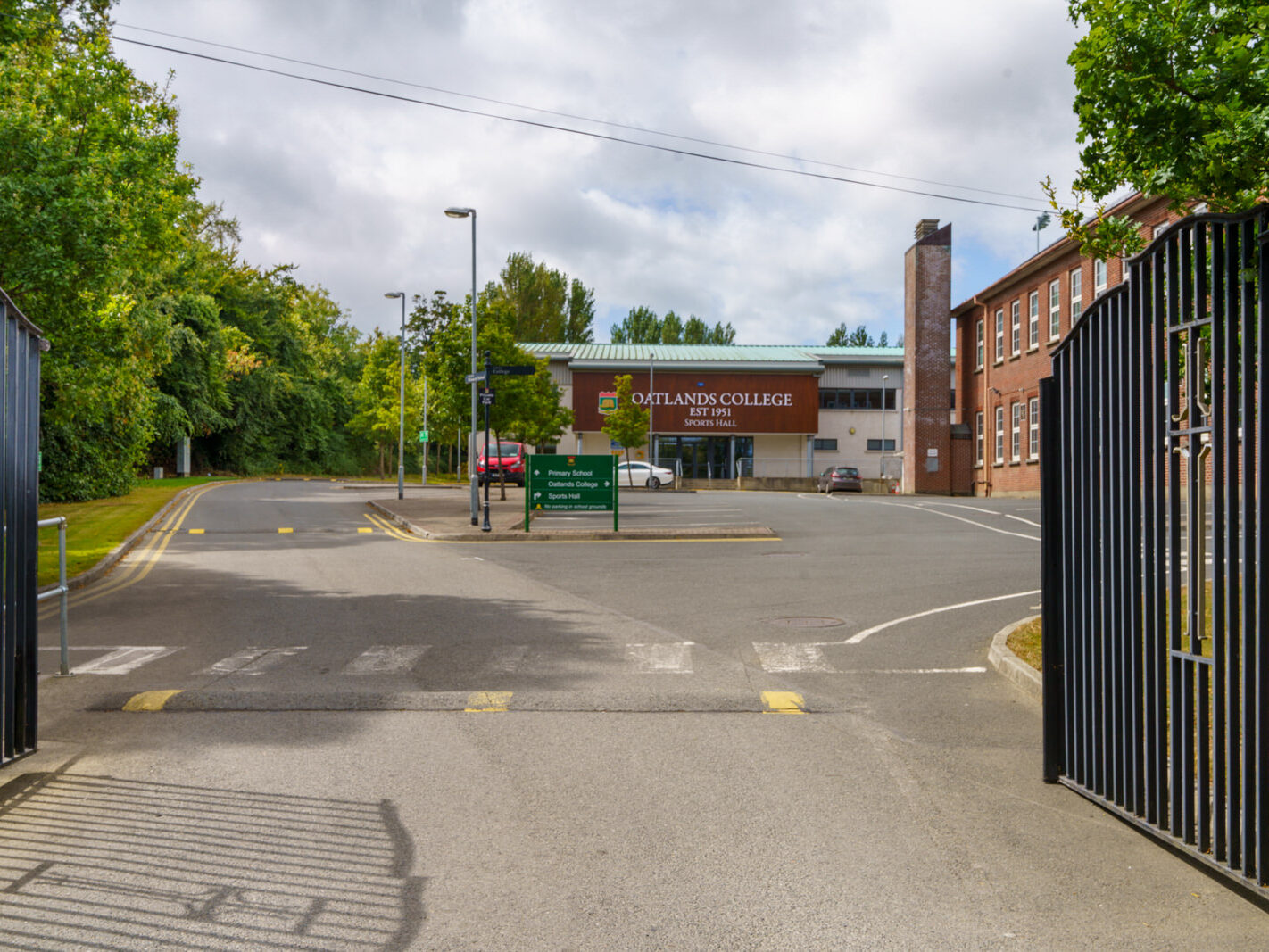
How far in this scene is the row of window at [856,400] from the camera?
69.9 meters

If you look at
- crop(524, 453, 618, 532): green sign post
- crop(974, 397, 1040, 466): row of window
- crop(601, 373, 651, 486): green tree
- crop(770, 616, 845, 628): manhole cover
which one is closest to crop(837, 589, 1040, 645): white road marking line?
crop(770, 616, 845, 628): manhole cover

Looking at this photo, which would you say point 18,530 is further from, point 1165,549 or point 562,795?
point 1165,549

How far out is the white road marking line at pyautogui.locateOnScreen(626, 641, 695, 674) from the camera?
893 cm

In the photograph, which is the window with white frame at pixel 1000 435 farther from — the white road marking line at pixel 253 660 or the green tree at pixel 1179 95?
the green tree at pixel 1179 95

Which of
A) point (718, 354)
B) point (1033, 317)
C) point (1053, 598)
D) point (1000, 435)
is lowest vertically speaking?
point (1053, 598)

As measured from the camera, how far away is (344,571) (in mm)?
16500

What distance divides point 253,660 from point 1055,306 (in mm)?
38304

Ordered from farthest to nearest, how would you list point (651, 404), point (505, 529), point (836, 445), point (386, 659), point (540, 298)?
point (540, 298) < point (836, 445) < point (651, 404) < point (505, 529) < point (386, 659)

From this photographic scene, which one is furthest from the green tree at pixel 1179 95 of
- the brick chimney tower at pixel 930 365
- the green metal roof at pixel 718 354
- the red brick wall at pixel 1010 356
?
the green metal roof at pixel 718 354

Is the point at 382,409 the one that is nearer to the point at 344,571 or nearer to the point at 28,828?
the point at 344,571

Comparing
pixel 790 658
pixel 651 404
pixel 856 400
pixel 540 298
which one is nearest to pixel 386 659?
pixel 790 658

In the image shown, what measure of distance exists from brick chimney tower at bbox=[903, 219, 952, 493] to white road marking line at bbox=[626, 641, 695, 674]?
138 ft

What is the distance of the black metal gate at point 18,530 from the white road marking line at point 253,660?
260cm

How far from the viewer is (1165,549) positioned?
15.6 feet
